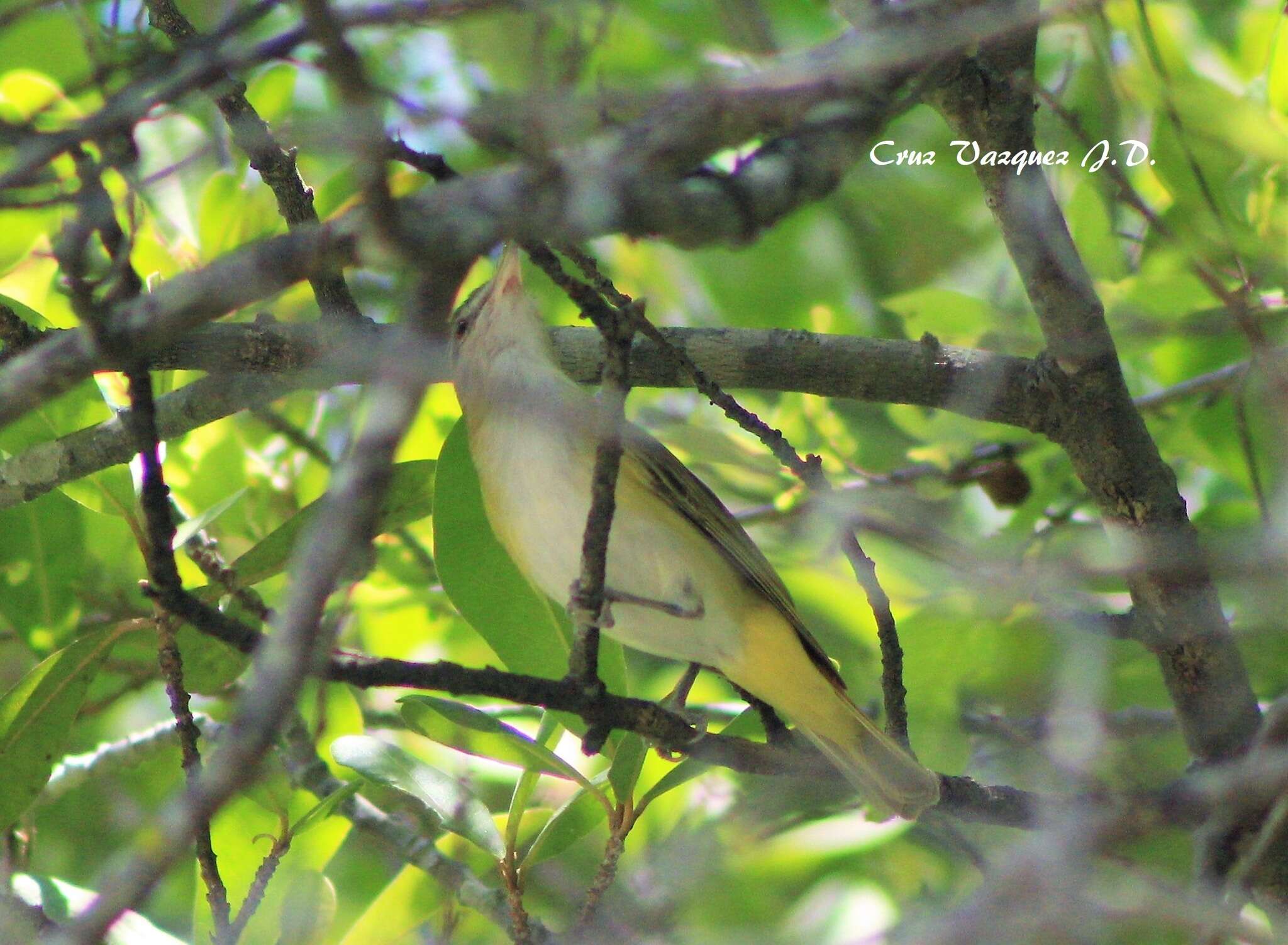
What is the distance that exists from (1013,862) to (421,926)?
255 centimetres

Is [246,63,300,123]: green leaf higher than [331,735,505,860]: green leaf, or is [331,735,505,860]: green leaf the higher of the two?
[246,63,300,123]: green leaf

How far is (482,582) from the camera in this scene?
3.50 meters

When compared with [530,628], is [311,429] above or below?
above

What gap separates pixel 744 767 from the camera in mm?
2881

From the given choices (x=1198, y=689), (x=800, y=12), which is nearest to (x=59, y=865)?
(x=1198, y=689)

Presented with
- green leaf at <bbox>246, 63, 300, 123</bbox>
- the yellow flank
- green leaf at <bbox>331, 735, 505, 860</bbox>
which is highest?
green leaf at <bbox>246, 63, 300, 123</bbox>

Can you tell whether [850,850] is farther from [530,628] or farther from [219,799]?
[219,799]

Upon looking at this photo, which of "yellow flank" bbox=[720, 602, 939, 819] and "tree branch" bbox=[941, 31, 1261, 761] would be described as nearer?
"tree branch" bbox=[941, 31, 1261, 761]

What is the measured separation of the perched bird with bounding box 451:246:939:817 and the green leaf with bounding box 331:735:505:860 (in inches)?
22.5

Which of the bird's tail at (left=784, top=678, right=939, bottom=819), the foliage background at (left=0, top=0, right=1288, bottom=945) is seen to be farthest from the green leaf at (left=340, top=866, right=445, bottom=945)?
the bird's tail at (left=784, top=678, right=939, bottom=819)

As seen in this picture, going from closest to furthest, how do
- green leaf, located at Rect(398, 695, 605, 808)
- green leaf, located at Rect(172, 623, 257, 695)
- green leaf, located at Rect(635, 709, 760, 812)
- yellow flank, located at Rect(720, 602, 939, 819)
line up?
1. green leaf, located at Rect(398, 695, 605, 808)
2. green leaf, located at Rect(635, 709, 760, 812)
3. green leaf, located at Rect(172, 623, 257, 695)
4. yellow flank, located at Rect(720, 602, 939, 819)

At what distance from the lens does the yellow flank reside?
366cm

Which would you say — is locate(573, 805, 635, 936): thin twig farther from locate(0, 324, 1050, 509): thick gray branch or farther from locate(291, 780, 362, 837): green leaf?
locate(0, 324, 1050, 509): thick gray branch

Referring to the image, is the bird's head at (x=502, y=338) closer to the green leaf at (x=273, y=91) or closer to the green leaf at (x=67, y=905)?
the green leaf at (x=273, y=91)
